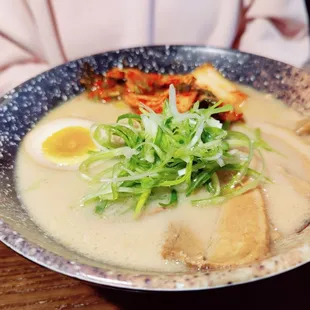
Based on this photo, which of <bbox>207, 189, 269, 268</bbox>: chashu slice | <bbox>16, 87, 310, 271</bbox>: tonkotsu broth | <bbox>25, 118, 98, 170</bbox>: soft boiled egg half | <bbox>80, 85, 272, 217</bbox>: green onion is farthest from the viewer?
<bbox>25, 118, 98, 170</bbox>: soft boiled egg half

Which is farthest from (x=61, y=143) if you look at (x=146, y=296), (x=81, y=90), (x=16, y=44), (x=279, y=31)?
(x=279, y=31)

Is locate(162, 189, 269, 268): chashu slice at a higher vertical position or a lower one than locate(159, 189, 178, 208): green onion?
lower

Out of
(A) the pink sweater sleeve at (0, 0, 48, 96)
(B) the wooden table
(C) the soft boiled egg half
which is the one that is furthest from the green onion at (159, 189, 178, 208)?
(A) the pink sweater sleeve at (0, 0, 48, 96)

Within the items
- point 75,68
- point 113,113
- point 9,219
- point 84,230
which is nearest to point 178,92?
point 113,113

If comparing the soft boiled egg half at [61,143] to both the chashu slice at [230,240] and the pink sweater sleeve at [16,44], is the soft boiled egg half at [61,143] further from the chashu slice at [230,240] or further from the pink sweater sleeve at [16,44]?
the pink sweater sleeve at [16,44]

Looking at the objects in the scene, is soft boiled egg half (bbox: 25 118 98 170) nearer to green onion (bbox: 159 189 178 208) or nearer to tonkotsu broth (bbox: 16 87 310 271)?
tonkotsu broth (bbox: 16 87 310 271)

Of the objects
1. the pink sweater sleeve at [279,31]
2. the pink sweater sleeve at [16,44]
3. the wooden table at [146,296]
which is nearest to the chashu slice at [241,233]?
the wooden table at [146,296]
